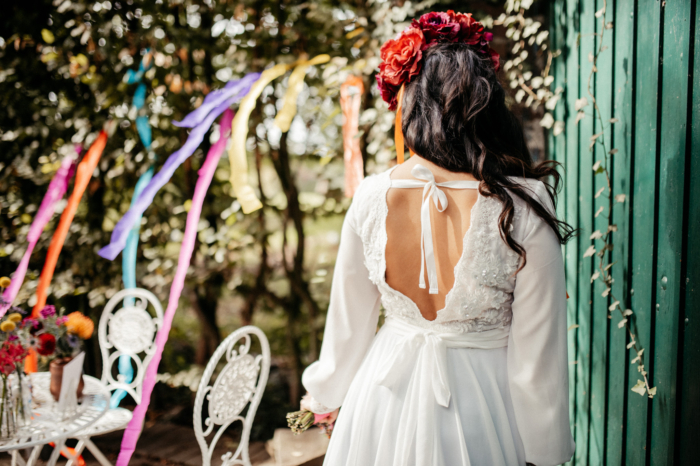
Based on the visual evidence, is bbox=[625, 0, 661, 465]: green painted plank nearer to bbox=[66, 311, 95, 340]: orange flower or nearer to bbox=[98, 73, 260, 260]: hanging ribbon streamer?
bbox=[98, 73, 260, 260]: hanging ribbon streamer

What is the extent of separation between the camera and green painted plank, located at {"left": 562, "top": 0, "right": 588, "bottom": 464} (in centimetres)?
193

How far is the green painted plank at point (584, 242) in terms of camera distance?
1.83 meters

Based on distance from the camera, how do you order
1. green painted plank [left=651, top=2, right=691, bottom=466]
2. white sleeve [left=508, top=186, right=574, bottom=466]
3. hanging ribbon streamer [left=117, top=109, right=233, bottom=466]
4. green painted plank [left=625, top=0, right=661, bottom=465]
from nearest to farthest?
white sleeve [left=508, top=186, right=574, bottom=466] < green painted plank [left=651, top=2, right=691, bottom=466] < green painted plank [left=625, top=0, right=661, bottom=465] < hanging ribbon streamer [left=117, top=109, right=233, bottom=466]

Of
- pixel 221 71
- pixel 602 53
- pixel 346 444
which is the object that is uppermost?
pixel 221 71

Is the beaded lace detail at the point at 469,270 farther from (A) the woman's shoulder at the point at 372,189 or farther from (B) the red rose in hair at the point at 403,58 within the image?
(B) the red rose in hair at the point at 403,58

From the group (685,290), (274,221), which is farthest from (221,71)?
Answer: (685,290)

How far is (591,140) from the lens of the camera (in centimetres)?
175

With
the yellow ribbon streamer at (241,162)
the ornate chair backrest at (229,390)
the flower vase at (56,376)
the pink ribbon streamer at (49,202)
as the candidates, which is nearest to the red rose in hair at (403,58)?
the yellow ribbon streamer at (241,162)

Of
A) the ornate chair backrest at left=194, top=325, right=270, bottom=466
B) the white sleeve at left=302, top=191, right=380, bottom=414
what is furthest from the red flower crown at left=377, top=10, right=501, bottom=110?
the ornate chair backrest at left=194, top=325, right=270, bottom=466

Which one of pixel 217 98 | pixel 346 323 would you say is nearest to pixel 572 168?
pixel 346 323

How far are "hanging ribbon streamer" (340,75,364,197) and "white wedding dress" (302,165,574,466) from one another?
1065 millimetres

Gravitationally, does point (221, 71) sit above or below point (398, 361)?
Answer: above

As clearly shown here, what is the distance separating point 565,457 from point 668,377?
0.46m

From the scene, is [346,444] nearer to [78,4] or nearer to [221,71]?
[221,71]
